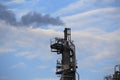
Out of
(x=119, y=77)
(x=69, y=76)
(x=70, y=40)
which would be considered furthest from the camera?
(x=119, y=77)

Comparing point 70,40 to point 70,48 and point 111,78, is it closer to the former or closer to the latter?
point 70,48

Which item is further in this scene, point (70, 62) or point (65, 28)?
point (65, 28)

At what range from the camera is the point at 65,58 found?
187ft

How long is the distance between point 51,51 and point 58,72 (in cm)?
411

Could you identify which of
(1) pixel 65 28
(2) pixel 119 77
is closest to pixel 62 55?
(1) pixel 65 28

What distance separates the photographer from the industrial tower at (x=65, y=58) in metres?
55.8

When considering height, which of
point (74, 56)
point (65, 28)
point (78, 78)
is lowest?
point (78, 78)

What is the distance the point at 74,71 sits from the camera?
56000 mm

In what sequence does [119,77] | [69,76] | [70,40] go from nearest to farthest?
[69,76]
[70,40]
[119,77]

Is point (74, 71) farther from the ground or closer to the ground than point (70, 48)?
closer to the ground

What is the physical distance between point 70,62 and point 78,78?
312 centimetres

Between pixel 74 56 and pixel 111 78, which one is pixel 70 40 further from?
pixel 111 78

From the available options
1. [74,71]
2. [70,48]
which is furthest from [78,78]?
[70,48]

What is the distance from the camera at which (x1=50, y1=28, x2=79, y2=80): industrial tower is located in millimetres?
55750
